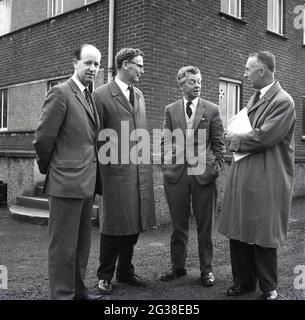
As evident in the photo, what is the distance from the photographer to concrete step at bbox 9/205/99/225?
795 centimetres

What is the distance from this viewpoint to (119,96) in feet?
14.4

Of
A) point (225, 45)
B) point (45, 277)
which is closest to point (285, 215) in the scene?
point (45, 277)

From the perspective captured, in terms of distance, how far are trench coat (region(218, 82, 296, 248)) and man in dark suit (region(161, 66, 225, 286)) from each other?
0.59 metres

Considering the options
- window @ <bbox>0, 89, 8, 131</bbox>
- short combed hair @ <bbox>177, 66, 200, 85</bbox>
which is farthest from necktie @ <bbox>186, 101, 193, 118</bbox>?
window @ <bbox>0, 89, 8, 131</bbox>

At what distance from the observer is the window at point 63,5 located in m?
10.0

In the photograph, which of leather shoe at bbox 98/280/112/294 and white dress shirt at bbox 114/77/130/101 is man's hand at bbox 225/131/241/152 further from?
leather shoe at bbox 98/280/112/294

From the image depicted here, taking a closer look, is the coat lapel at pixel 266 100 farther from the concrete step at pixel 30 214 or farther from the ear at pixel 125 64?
the concrete step at pixel 30 214

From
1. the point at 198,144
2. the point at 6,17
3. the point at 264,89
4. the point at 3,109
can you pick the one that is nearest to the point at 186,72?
the point at 198,144

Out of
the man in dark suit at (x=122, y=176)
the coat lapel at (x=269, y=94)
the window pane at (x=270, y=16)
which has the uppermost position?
the window pane at (x=270, y=16)

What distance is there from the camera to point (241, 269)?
167 inches

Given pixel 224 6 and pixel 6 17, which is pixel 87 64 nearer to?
pixel 224 6

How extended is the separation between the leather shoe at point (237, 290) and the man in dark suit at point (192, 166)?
1.14ft

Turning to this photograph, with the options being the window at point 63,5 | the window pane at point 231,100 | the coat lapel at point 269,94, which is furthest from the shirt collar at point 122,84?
the window pane at point 231,100

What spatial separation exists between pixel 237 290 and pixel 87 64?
2.54m
